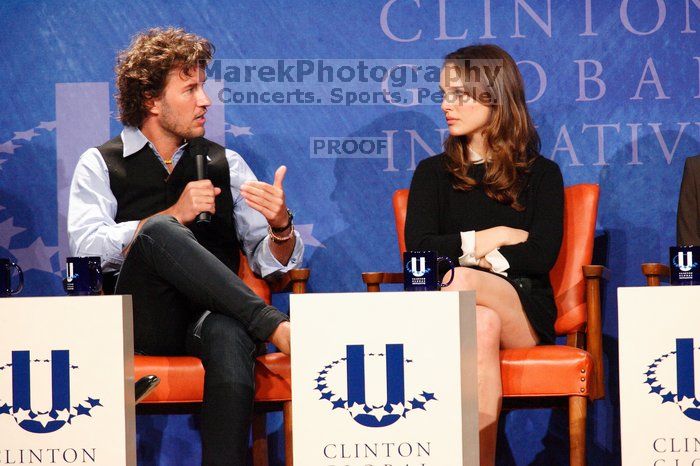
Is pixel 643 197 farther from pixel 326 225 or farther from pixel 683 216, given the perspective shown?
pixel 326 225

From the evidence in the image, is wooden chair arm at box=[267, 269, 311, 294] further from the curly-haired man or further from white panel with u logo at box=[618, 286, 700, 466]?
white panel with u logo at box=[618, 286, 700, 466]

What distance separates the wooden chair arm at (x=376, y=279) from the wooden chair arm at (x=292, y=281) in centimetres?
20

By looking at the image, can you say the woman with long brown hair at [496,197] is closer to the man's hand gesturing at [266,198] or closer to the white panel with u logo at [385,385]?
the man's hand gesturing at [266,198]

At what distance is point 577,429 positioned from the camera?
276cm

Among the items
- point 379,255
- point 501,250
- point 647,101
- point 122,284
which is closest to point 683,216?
point 647,101

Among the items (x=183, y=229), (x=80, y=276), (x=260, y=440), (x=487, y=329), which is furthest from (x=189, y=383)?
(x=487, y=329)

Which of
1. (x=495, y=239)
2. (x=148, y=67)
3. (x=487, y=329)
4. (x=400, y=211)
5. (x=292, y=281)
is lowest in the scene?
(x=487, y=329)

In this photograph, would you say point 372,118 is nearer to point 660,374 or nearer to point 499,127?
point 499,127

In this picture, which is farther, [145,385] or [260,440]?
[260,440]

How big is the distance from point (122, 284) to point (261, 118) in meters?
1.17

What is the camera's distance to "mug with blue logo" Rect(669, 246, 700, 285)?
8.27ft

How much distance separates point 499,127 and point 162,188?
1.19 meters

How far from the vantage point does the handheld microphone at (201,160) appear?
301 centimetres

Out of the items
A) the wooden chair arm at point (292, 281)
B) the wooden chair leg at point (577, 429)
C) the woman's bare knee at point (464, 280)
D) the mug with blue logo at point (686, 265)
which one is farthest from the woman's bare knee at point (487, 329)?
the wooden chair arm at point (292, 281)
